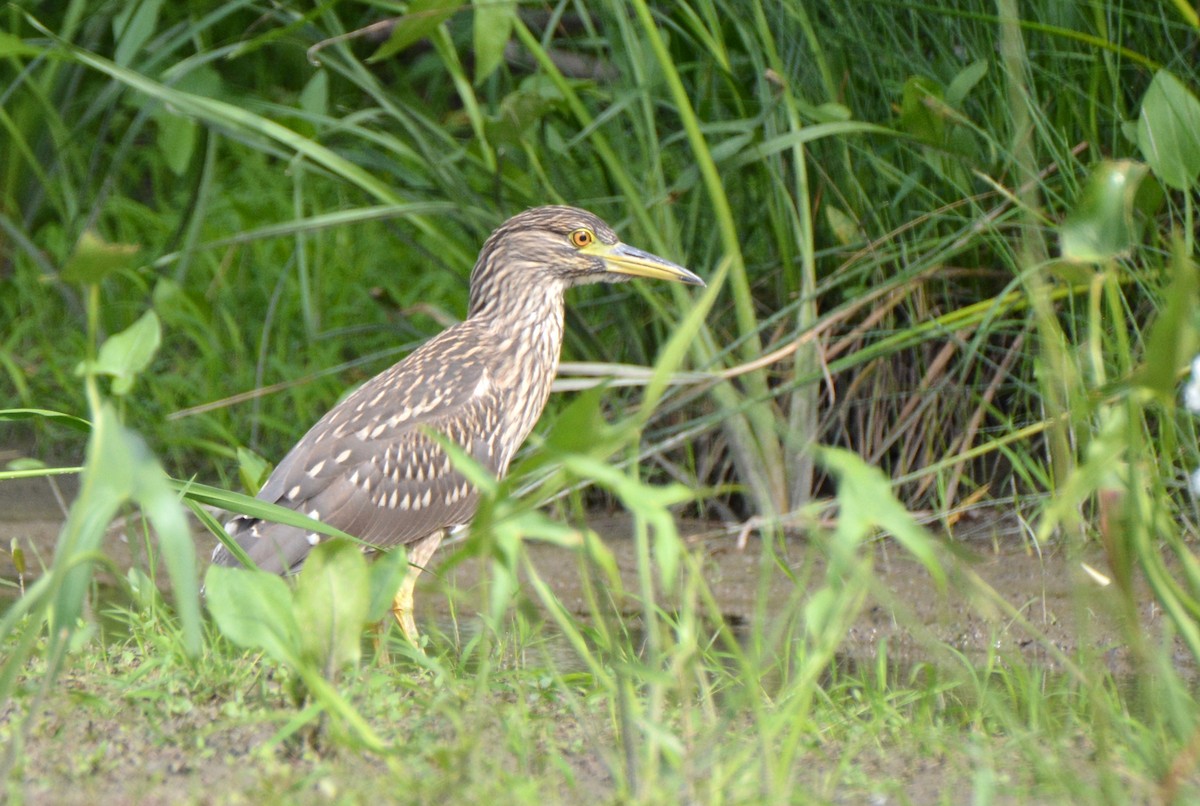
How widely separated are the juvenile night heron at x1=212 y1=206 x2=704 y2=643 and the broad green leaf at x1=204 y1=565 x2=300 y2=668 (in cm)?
141

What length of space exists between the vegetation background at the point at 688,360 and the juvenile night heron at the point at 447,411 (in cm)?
19

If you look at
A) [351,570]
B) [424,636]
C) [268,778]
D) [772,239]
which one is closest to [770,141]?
[772,239]

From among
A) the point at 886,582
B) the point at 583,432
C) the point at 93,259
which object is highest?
the point at 93,259

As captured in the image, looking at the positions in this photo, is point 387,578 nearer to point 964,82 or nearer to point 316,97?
point 964,82

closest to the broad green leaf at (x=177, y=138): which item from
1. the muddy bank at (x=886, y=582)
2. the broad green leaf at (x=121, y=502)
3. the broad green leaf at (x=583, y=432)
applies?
the muddy bank at (x=886, y=582)

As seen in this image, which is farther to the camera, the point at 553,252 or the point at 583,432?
the point at 553,252

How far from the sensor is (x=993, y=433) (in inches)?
186

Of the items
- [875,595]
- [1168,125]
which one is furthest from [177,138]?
[1168,125]

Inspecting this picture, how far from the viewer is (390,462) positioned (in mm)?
4172

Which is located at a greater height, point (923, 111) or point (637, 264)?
point (923, 111)

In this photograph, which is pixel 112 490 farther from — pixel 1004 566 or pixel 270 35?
pixel 1004 566

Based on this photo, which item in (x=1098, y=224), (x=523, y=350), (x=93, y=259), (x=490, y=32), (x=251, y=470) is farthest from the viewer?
(x=523, y=350)

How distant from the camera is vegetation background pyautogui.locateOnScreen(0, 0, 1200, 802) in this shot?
215 cm

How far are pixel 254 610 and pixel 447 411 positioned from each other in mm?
1875
